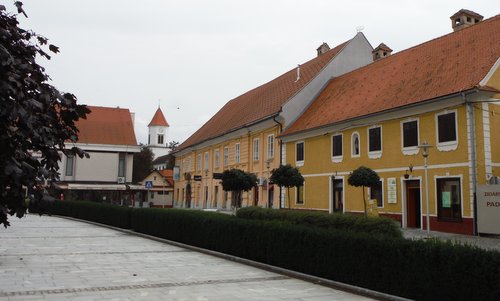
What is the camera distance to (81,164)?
53.2 m

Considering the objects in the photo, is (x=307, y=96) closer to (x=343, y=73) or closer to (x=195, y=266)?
(x=343, y=73)

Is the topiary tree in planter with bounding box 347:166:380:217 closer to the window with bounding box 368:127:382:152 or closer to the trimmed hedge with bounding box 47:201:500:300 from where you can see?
the window with bounding box 368:127:382:152

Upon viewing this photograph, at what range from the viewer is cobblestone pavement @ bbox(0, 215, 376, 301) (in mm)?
8648

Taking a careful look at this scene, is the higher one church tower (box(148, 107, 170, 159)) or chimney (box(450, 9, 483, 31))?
church tower (box(148, 107, 170, 159))

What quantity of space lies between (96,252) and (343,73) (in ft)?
83.2

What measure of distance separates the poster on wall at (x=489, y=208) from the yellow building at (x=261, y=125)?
16.3 metres

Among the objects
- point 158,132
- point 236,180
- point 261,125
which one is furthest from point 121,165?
point 158,132

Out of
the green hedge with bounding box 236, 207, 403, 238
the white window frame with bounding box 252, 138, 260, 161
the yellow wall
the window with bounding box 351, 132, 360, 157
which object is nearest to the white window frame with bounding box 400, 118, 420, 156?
the yellow wall

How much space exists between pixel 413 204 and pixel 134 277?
50.7 feet

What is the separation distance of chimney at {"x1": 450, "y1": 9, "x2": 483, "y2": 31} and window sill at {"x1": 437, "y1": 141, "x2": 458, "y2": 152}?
31.4ft

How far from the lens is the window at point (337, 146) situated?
27.2 m

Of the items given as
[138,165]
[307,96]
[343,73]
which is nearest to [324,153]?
[307,96]

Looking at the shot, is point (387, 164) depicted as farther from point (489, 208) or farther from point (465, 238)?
point (489, 208)

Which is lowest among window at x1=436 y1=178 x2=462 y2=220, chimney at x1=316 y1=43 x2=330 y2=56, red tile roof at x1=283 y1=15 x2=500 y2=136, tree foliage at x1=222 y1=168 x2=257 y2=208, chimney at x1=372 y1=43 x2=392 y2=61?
window at x1=436 y1=178 x2=462 y2=220
